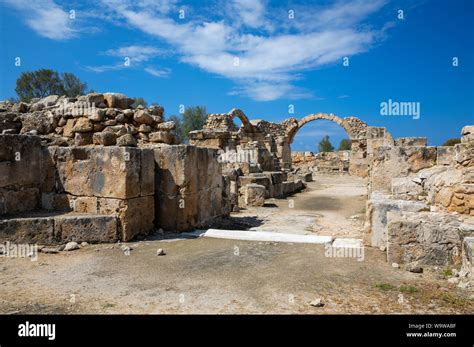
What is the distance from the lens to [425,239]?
405 centimetres

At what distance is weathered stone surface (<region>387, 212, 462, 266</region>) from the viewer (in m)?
3.94

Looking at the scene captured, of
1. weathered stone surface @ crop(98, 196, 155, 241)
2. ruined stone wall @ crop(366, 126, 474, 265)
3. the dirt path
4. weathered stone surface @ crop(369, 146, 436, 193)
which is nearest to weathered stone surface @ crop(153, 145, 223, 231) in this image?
weathered stone surface @ crop(98, 196, 155, 241)

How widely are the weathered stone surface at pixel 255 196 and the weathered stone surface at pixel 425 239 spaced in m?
6.58

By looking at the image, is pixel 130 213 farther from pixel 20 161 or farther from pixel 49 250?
pixel 20 161

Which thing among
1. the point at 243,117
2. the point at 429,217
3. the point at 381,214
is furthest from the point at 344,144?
the point at 429,217

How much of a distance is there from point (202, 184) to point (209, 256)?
216 centimetres

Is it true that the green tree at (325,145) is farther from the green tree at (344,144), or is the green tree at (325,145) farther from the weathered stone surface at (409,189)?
the weathered stone surface at (409,189)

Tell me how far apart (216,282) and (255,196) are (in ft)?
23.4

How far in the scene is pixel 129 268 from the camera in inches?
167

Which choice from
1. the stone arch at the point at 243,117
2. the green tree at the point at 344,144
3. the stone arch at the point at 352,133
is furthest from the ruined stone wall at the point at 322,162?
the green tree at the point at 344,144

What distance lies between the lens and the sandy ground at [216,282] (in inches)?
122

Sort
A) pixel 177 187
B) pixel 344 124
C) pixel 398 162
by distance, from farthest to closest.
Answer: pixel 344 124
pixel 398 162
pixel 177 187
